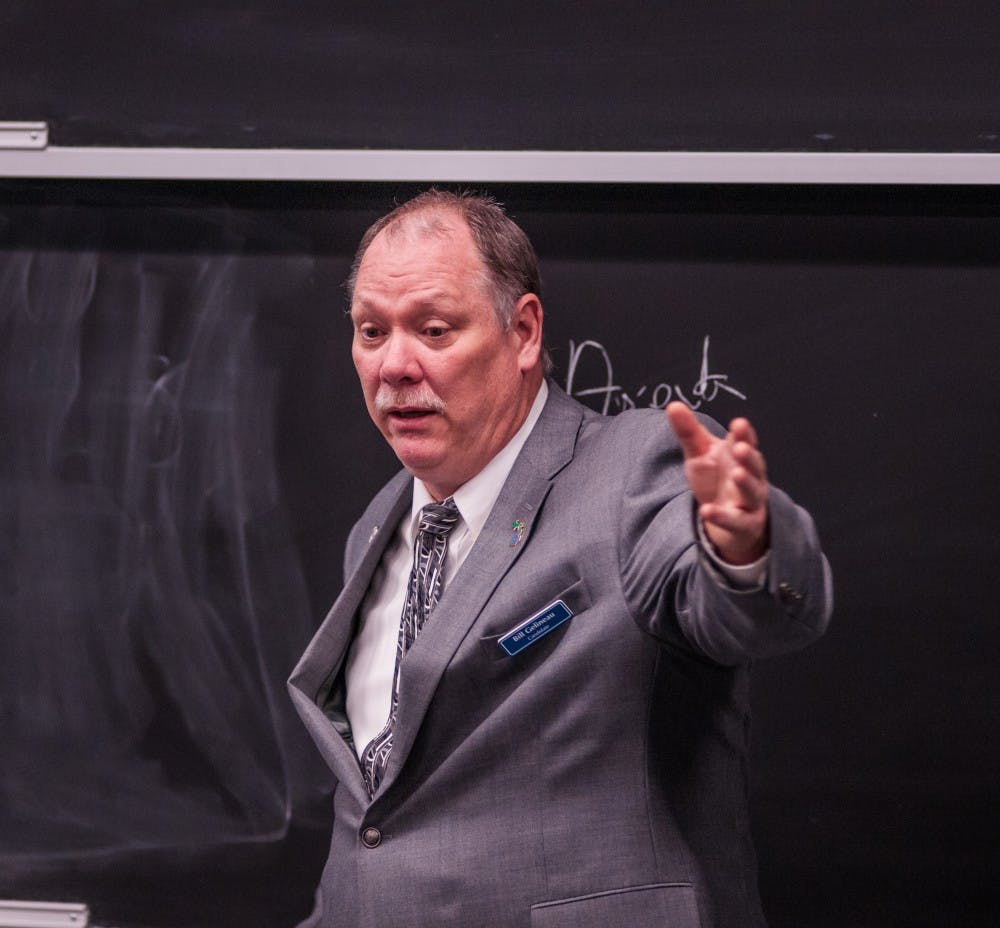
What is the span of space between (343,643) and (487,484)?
1.06 ft

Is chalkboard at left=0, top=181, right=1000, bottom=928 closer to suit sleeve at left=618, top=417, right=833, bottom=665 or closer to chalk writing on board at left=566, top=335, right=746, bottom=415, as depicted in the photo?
chalk writing on board at left=566, top=335, right=746, bottom=415

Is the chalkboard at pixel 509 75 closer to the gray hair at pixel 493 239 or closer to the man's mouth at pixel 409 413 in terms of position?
the gray hair at pixel 493 239

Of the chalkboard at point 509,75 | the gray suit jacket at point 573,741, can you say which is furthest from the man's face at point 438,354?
the chalkboard at point 509,75

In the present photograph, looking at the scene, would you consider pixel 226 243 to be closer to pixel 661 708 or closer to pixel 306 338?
pixel 306 338

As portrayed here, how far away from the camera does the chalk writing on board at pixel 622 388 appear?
178 cm

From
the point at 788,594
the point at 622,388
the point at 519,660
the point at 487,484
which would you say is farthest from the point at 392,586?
the point at 788,594

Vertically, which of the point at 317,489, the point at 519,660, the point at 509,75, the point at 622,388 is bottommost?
the point at 519,660

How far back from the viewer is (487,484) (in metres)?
1.54

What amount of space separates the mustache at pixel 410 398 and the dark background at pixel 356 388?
1.24ft

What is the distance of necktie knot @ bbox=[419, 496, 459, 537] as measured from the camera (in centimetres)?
156

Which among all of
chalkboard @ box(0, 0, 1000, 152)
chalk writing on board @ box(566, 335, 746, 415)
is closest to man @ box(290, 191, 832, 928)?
chalk writing on board @ box(566, 335, 746, 415)

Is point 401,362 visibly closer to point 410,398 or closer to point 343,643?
point 410,398

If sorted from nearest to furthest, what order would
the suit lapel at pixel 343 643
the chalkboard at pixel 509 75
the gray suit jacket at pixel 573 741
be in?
1. the gray suit jacket at pixel 573 741
2. the suit lapel at pixel 343 643
3. the chalkboard at pixel 509 75

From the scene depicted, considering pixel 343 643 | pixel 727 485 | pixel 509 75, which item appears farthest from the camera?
pixel 509 75
